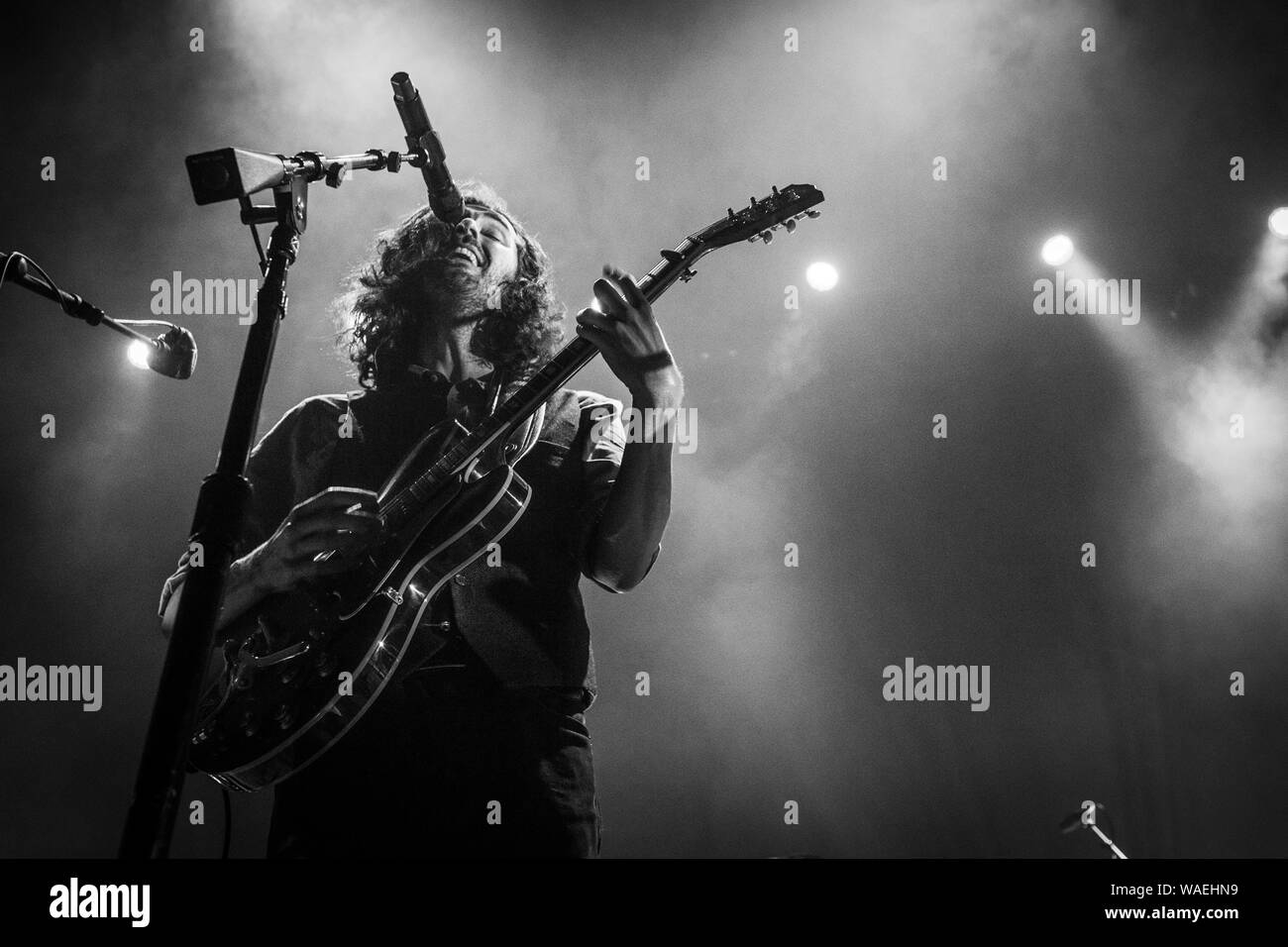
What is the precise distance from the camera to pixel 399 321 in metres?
2.96

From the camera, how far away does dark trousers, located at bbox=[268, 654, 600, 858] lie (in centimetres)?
205

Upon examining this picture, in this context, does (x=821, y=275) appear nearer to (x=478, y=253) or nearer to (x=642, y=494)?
(x=478, y=253)

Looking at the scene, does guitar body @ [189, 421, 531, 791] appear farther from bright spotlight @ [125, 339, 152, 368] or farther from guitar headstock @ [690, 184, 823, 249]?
guitar headstock @ [690, 184, 823, 249]

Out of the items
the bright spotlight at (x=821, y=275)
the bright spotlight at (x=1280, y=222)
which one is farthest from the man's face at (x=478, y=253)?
the bright spotlight at (x=1280, y=222)

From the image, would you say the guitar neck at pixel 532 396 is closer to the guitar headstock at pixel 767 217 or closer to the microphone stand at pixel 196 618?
the guitar headstock at pixel 767 217

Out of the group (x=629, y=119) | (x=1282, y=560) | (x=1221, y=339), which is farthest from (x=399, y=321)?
(x=1282, y=560)

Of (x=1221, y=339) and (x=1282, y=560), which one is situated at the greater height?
(x=1221, y=339)

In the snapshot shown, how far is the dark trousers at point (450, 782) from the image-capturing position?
2.05 m

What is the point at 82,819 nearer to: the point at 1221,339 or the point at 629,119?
the point at 629,119

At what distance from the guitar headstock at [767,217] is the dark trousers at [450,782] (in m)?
1.29

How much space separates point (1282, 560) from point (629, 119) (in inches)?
145

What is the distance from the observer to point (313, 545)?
2.18m

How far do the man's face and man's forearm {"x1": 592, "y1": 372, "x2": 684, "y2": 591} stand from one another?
0.94 m

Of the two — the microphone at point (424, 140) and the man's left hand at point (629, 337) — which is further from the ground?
the microphone at point (424, 140)
